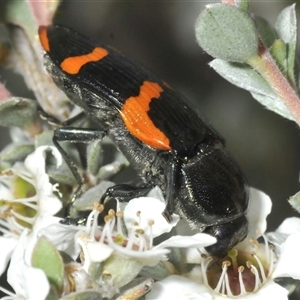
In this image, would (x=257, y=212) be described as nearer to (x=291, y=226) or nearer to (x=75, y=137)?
(x=291, y=226)

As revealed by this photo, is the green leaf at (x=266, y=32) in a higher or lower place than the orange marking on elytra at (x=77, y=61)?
higher

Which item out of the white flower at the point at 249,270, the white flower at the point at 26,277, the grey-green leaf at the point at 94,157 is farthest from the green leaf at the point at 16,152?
the white flower at the point at 249,270

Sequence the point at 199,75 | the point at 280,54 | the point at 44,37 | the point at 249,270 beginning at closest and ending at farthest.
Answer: the point at 280,54
the point at 249,270
the point at 44,37
the point at 199,75

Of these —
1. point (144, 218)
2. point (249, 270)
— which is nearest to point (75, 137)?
point (144, 218)

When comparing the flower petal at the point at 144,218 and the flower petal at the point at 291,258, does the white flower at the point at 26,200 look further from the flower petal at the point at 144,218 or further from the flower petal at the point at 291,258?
the flower petal at the point at 291,258

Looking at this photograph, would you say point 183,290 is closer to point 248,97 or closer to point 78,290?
point 78,290

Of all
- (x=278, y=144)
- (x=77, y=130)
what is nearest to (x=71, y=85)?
(x=77, y=130)
